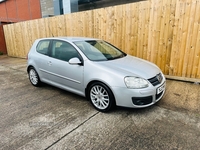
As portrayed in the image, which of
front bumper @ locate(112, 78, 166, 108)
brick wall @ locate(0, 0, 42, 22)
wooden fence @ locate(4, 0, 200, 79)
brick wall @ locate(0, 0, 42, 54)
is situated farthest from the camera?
brick wall @ locate(0, 0, 42, 22)

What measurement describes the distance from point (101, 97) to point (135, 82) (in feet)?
2.35

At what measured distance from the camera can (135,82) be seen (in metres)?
2.58

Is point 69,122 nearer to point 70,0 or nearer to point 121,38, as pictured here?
point 121,38

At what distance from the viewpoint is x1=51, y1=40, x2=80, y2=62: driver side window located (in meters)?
3.24

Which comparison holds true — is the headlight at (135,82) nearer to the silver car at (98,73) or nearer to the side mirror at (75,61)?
the silver car at (98,73)

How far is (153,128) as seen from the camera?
240 centimetres

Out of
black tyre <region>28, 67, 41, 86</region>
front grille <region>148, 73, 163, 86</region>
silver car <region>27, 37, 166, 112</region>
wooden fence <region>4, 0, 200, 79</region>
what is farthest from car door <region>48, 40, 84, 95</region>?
wooden fence <region>4, 0, 200, 79</region>

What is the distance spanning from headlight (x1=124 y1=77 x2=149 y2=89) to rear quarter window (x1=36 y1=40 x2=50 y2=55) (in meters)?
2.28

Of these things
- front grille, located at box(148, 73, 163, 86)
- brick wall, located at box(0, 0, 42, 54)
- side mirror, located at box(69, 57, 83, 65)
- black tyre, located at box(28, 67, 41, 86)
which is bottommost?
black tyre, located at box(28, 67, 41, 86)

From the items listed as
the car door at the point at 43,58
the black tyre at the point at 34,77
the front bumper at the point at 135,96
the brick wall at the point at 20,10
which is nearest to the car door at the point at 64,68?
the car door at the point at 43,58

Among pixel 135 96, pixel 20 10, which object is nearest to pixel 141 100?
pixel 135 96

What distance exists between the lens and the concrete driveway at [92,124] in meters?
2.08

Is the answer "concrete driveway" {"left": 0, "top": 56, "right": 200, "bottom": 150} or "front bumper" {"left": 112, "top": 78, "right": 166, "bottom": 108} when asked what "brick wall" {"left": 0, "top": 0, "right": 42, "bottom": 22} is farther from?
"front bumper" {"left": 112, "top": 78, "right": 166, "bottom": 108}

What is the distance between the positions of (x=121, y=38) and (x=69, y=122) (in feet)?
11.8
